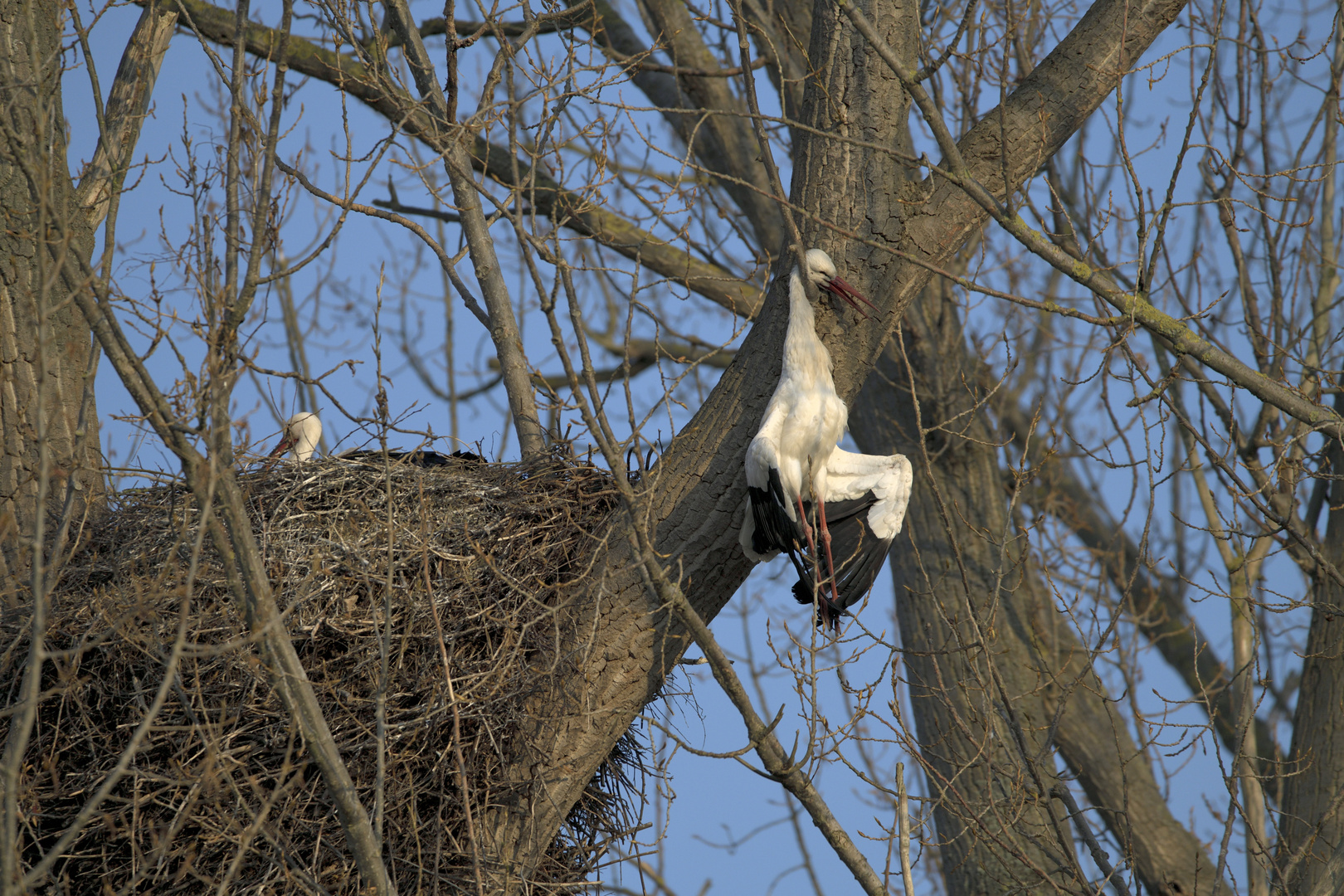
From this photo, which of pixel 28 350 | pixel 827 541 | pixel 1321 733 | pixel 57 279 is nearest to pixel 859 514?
pixel 827 541

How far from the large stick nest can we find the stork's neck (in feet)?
3.04

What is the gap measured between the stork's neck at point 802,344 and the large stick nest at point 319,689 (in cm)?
93

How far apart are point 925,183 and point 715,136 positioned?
10.4 feet

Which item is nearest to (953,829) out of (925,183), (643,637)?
(643,637)

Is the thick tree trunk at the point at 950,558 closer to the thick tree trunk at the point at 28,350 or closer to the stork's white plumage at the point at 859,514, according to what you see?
the stork's white plumage at the point at 859,514

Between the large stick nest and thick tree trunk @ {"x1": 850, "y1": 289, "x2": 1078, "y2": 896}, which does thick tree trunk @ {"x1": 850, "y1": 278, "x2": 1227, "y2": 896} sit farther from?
the large stick nest

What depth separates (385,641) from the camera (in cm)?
321

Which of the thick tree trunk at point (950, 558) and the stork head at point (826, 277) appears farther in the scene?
the thick tree trunk at point (950, 558)

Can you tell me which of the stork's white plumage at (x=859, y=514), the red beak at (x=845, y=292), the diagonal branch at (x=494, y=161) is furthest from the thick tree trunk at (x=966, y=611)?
the red beak at (x=845, y=292)

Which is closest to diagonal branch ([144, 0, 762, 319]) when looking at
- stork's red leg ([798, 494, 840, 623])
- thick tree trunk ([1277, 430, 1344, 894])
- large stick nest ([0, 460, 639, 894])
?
stork's red leg ([798, 494, 840, 623])

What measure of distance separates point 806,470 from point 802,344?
0.46 m

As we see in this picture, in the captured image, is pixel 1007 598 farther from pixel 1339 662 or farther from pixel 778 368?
pixel 778 368

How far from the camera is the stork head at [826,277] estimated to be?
3.83 meters

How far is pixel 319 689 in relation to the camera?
3.92 meters
